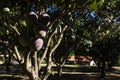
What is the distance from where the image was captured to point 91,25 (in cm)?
1023

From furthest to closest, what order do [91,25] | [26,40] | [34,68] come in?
[91,25] → [34,68] → [26,40]

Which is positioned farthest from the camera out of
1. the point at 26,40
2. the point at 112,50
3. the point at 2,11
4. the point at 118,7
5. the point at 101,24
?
the point at 112,50

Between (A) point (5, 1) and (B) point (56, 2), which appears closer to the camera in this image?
(A) point (5, 1)

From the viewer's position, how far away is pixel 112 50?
106 ft

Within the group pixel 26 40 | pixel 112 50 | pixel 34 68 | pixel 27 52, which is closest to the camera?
pixel 26 40

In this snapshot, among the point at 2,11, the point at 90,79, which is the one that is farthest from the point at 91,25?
the point at 90,79

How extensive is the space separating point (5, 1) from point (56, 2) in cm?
103

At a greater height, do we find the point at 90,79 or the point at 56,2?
the point at 56,2

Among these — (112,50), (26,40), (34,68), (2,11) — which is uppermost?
(2,11)

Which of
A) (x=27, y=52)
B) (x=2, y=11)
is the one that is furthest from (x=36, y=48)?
(x=27, y=52)

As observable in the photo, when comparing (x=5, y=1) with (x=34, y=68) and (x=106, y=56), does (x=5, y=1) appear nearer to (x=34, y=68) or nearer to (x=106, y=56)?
(x=34, y=68)

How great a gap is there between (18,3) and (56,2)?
65 centimetres

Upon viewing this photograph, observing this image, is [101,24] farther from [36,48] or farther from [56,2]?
[36,48]

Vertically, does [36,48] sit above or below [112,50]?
above
